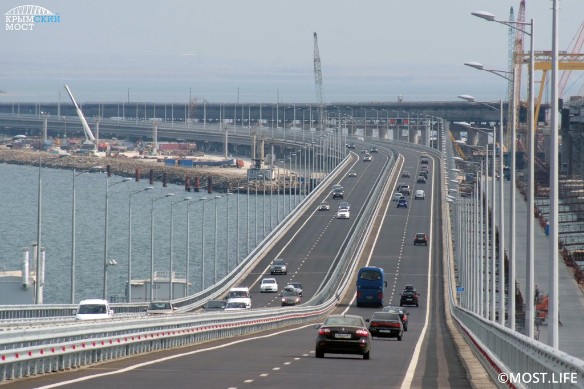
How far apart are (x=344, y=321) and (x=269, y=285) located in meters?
70.0

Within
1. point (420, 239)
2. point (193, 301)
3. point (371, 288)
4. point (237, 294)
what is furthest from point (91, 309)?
point (420, 239)

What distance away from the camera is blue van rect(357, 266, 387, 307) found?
9869 cm

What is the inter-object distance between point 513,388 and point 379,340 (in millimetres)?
33304

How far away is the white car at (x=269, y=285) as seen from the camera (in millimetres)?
110562

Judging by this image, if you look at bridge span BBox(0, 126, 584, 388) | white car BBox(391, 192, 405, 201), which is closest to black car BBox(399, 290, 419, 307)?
bridge span BBox(0, 126, 584, 388)

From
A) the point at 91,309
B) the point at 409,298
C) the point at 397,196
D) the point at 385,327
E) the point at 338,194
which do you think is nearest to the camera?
the point at 385,327

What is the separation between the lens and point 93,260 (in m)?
166

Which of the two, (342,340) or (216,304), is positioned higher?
(342,340)

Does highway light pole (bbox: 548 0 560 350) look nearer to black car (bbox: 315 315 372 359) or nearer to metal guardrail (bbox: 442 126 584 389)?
metal guardrail (bbox: 442 126 584 389)

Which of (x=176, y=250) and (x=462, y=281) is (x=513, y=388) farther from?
Result: (x=176, y=250)

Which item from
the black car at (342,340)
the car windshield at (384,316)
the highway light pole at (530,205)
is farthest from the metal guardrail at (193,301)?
the highway light pole at (530,205)

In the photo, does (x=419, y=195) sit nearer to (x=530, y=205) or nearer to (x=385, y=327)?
(x=385, y=327)

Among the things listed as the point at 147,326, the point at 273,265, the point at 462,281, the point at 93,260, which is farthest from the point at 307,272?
the point at 147,326

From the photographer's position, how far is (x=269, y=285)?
111 metres
